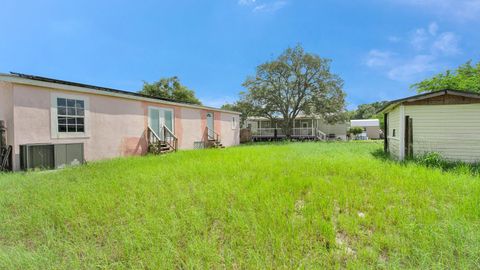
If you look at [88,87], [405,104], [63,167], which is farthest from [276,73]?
[63,167]

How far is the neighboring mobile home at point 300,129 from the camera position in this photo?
2903cm

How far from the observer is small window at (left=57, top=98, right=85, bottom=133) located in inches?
339

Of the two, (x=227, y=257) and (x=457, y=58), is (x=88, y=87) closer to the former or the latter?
(x=227, y=257)

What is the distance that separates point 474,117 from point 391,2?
18.5 ft

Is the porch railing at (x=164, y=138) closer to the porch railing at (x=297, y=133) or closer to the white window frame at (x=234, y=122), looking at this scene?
the white window frame at (x=234, y=122)

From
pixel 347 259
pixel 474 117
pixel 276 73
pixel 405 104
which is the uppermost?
pixel 276 73

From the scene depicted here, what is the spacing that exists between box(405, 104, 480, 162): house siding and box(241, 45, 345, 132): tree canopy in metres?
16.6

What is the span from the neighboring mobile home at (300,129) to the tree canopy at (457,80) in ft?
33.6

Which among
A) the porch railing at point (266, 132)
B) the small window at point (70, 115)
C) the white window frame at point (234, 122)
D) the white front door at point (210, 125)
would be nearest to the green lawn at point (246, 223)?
the small window at point (70, 115)

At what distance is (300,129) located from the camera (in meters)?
29.3

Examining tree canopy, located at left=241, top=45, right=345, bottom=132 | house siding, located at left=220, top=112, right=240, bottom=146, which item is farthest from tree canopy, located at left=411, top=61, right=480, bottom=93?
house siding, located at left=220, top=112, right=240, bottom=146

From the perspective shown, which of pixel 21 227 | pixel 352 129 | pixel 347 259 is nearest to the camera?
pixel 347 259

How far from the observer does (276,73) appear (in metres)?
25.1

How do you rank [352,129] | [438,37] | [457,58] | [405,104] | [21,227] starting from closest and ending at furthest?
[21,227]
[405,104]
[438,37]
[457,58]
[352,129]
